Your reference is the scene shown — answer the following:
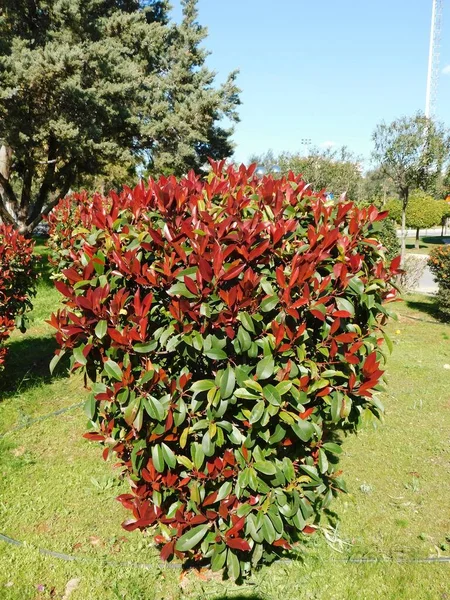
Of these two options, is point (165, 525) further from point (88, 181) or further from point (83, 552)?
point (88, 181)

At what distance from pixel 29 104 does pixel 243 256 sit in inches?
589

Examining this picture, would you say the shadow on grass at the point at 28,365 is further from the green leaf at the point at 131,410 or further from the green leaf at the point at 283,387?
the green leaf at the point at 283,387

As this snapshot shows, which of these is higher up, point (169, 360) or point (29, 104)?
point (29, 104)

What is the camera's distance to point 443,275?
28.3 feet

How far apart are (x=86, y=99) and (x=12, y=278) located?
10986 millimetres

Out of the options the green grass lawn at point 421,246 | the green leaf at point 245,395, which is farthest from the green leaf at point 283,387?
the green grass lawn at point 421,246

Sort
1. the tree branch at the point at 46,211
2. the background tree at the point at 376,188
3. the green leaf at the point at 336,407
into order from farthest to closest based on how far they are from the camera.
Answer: the background tree at the point at 376,188, the tree branch at the point at 46,211, the green leaf at the point at 336,407

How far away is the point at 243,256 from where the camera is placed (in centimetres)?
210

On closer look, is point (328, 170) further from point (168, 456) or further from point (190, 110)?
point (168, 456)

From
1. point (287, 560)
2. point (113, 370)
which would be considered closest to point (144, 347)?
point (113, 370)

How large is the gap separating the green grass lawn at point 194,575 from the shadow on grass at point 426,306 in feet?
15.7

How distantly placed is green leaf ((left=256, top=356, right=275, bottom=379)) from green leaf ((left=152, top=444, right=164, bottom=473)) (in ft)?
2.27

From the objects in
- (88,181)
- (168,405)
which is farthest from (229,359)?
(88,181)

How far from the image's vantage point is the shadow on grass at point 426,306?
9328mm
